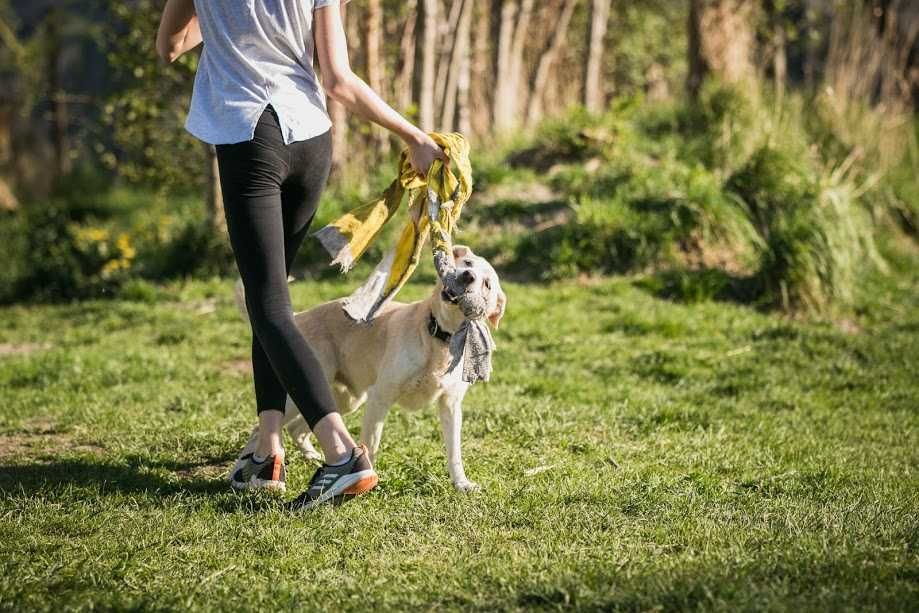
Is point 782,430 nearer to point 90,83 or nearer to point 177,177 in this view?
point 177,177

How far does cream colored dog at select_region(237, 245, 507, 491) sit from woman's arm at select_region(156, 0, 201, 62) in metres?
1.04

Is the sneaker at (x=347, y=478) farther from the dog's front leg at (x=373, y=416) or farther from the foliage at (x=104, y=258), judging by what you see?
the foliage at (x=104, y=258)

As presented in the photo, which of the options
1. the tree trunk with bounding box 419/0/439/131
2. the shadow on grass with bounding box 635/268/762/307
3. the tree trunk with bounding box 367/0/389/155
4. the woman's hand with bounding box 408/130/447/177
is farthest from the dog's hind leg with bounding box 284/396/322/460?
the tree trunk with bounding box 367/0/389/155

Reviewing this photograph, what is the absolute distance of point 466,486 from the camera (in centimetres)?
429

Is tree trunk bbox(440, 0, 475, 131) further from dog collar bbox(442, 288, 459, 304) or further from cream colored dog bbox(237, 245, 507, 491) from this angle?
dog collar bbox(442, 288, 459, 304)

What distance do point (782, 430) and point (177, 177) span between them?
24.0ft

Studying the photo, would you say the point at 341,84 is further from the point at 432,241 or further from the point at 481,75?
the point at 481,75

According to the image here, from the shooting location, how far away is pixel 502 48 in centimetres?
1392

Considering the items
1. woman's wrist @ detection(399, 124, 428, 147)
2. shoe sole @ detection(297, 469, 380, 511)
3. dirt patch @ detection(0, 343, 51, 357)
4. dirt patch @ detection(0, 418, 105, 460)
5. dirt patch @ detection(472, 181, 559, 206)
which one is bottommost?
dirt patch @ detection(0, 343, 51, 357)

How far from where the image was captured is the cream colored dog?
13.5 feet

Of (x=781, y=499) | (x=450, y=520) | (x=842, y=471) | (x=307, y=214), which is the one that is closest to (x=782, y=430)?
(x=842, y=471)

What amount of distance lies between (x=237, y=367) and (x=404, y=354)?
9.17ft

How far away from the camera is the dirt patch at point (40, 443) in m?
4.89

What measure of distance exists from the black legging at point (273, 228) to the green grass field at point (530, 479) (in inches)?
20.3
